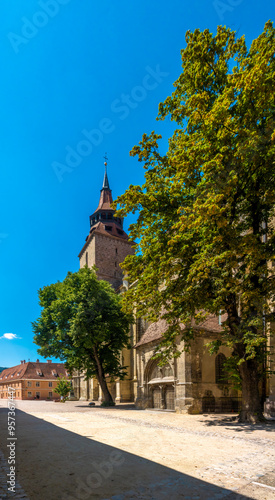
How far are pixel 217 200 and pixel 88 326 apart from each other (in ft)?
59.6

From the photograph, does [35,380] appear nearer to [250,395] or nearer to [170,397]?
[170,397]

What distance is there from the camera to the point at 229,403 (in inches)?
782

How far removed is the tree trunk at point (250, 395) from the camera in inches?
521

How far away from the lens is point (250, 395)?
1353 cm

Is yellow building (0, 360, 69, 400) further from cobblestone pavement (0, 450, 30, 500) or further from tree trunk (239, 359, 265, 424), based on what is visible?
cobblestone pavement (0, 450, 30, 500)

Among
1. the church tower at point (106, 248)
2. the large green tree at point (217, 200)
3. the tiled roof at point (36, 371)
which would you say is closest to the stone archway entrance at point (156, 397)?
the large green tree at point (217, 200)

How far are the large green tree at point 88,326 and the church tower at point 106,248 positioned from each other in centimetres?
1983

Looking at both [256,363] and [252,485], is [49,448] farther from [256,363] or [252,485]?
[256,363]

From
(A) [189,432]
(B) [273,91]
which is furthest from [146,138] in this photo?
(A) [189,432]

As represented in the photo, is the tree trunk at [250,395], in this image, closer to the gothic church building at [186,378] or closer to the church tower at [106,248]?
the gothic church building at [186,378]

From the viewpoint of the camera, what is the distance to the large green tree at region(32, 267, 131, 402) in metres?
25.7

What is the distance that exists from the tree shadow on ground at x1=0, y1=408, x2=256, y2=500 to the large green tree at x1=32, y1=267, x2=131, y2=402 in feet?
57.2

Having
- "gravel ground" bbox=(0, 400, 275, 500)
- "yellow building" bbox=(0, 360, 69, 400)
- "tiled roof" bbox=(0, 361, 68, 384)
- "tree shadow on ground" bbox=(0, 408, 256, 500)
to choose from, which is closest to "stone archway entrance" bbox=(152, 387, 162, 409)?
"gravel ground" bbox=(0, 400, 275, 500)

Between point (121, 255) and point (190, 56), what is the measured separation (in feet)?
131
